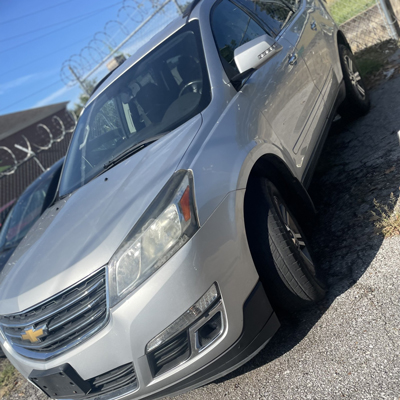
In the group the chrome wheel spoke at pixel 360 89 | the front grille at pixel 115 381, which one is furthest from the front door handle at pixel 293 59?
the front grille at pixel 115 381

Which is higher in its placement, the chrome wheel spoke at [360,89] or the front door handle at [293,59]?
the front door handle at [293,59]

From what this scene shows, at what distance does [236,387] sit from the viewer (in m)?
2.51

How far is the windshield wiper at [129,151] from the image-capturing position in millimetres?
2906

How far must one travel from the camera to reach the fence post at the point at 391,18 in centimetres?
650

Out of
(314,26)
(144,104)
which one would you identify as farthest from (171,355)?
(314,26)

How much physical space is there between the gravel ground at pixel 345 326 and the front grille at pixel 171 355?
51cm

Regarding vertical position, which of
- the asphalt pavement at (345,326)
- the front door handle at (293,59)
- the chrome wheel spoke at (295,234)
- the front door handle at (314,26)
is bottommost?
the asphalt pavement at (345,326)

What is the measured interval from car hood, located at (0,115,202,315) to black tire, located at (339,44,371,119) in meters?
2.65

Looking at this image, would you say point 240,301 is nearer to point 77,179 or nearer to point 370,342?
point 370,342

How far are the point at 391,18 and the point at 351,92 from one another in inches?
108

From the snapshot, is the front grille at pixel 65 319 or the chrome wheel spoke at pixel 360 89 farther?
the chrome wheel spoke at pixel 360 89

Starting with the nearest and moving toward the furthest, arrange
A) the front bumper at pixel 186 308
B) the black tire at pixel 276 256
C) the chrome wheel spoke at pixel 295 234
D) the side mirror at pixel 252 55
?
the front bumper at pixel 186 308
the black tire at pixel 276 256
the chrome wheel spoke at pixel 295 234
the side mirror at pixel 252 55

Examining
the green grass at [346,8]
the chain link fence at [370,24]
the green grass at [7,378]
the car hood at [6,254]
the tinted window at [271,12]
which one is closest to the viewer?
the tinted window at [271,12]

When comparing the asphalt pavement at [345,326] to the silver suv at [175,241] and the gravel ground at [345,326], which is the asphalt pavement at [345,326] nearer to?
the gravel ground at [345,326]
